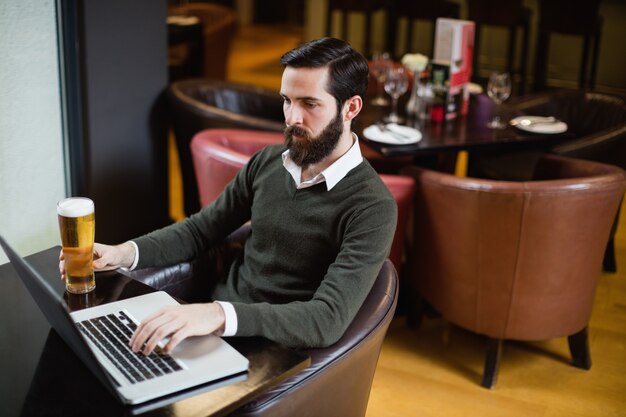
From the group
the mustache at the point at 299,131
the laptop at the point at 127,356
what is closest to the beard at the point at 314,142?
the mustache at the point at 299,131

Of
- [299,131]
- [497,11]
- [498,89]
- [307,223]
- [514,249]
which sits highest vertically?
[497,11]

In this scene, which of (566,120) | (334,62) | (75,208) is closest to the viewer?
(75,208)

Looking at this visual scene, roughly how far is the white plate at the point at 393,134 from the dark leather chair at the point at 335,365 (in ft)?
3.99

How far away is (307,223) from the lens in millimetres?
1822

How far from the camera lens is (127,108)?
338cm

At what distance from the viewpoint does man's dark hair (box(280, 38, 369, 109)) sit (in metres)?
1.73

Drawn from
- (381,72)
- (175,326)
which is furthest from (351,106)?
(381,72)

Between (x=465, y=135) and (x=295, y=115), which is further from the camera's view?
(x=465, y=135)

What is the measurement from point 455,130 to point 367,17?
428cm

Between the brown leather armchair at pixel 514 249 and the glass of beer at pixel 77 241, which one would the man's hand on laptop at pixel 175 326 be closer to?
the glass of beer at pixel 77 241

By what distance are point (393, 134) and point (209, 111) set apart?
877mm

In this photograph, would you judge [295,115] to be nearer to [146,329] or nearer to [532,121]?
[146,329]

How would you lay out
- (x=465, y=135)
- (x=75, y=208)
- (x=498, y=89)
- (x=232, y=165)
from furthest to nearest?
(x=498, y=89)
(x=465, y=135)
(x=232, y=165)
(x=75, y=208)

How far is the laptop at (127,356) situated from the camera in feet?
4.07
